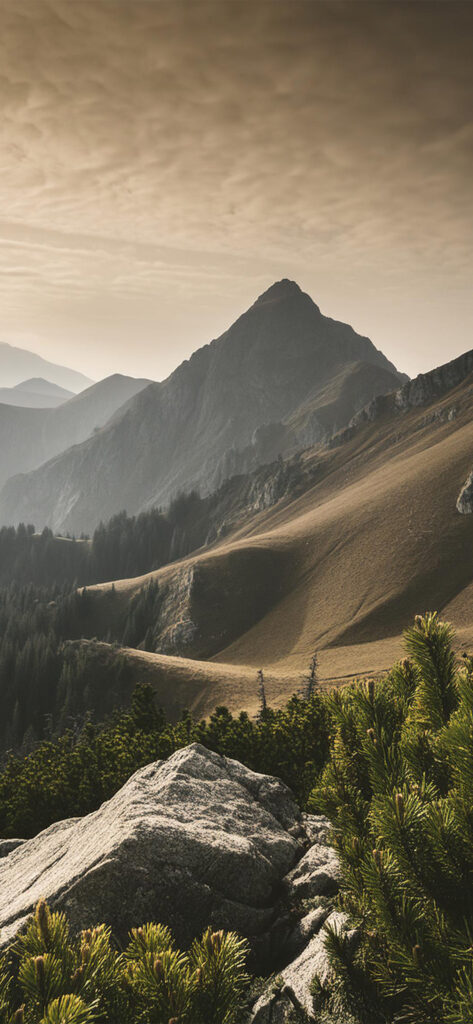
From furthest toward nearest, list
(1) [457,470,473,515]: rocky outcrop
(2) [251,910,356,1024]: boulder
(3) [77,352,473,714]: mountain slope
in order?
(1) [457,470,473,515]: rocky outcrop
(3) [77,352,473,714]: mountain slope
(2) [251,910,356,1024]: boulder

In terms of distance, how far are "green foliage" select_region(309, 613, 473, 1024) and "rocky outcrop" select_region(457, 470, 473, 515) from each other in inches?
5488

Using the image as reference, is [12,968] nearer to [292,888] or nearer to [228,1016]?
[292,888]

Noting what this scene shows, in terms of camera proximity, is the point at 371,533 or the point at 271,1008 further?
the point at 371,533

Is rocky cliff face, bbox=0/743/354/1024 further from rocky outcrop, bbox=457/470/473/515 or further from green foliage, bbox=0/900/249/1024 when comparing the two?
rocky outcrop, bbox=457/470/473/515

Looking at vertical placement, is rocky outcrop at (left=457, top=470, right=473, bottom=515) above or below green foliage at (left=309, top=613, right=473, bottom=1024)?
above

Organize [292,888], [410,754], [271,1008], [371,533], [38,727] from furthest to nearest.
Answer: [371,533] < [38,727] < [292,888] < [271,1008] < [410,754]

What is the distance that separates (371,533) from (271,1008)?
469ft

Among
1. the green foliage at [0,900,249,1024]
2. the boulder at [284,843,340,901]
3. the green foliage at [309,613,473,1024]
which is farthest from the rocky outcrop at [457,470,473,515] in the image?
the green foliage at [0,900,249,1024]

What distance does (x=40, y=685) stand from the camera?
394 feet

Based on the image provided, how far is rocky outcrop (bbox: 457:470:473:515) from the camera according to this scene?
431ft

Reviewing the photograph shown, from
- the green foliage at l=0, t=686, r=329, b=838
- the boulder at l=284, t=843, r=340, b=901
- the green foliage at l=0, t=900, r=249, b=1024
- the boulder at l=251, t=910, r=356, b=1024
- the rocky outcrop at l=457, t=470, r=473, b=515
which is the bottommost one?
the green foliage at l=0, t=686, r=329, b=838

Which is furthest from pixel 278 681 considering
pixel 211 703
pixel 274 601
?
pixel 274 601

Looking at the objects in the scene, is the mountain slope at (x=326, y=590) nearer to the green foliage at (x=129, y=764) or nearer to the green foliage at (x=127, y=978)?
the green foliage at (x=129, y=764)

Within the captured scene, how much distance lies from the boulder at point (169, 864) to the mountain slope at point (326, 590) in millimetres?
73992
